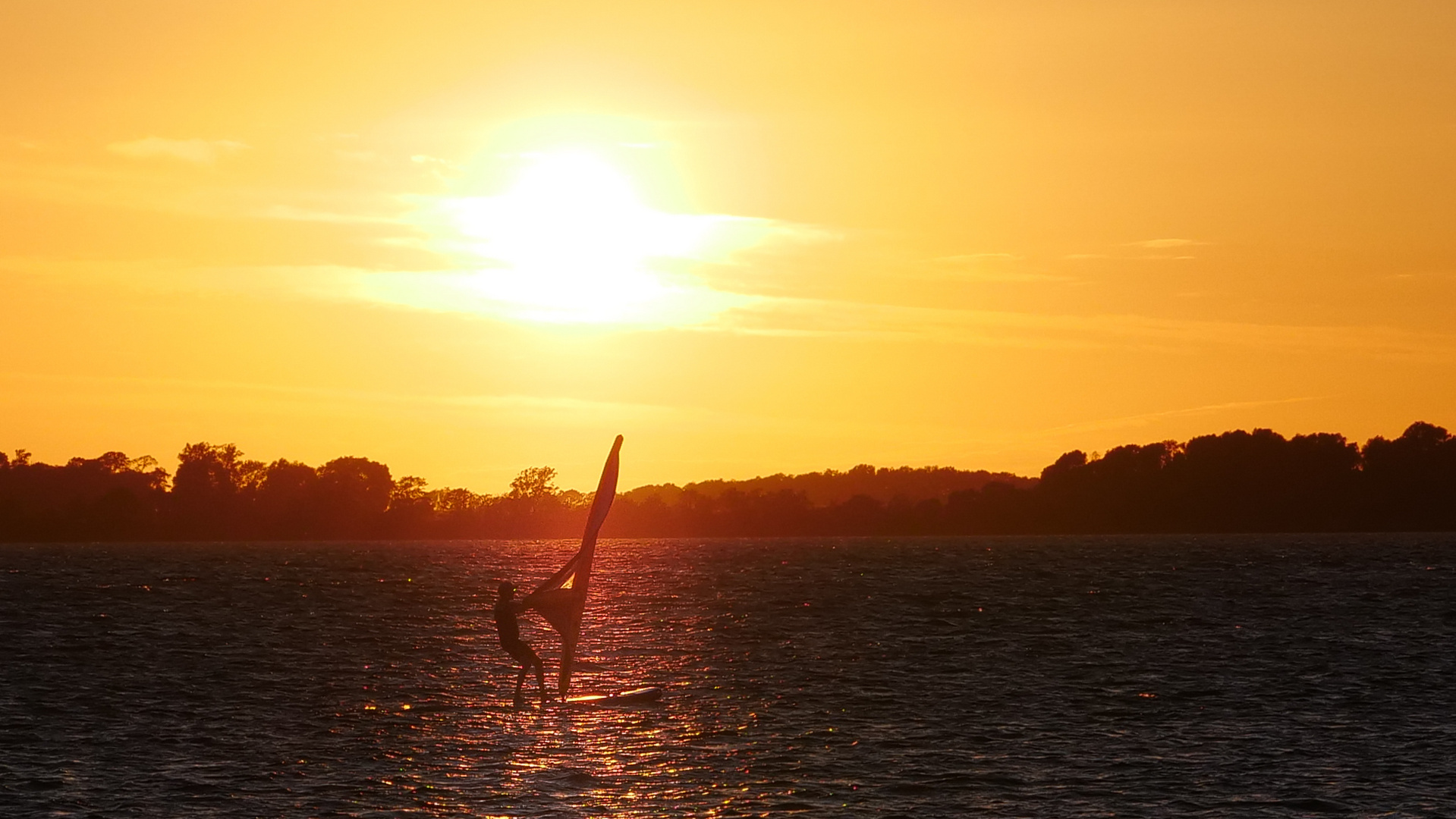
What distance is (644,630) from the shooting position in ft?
384

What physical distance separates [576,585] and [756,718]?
3651cm

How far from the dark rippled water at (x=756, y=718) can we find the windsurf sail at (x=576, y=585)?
1573 cm

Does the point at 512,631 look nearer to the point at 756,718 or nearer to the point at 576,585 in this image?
the point at 576,585

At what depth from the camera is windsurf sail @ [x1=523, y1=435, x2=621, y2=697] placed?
32500 millimetres

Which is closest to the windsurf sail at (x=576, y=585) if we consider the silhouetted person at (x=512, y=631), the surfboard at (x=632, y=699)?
the silhouetted person at (x=512, y=631)

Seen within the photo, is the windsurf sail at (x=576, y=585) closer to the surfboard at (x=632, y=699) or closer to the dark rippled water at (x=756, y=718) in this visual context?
the dark rippled water at (x=756, y=718)

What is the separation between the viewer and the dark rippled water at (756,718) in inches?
1962

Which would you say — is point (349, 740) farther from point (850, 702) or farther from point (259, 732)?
point (850, 702)

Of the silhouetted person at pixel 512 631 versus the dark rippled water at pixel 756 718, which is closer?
the silhouetted person at pixel 512 631

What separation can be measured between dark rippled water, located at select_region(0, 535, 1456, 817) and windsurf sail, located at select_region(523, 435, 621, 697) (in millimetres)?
15726

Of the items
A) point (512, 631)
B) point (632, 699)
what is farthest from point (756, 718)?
point (512, 631)

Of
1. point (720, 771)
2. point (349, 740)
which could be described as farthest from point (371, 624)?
point (720, 771)

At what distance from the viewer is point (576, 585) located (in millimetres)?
32781

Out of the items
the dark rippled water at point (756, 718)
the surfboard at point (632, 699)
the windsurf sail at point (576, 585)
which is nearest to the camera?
the windsurf sail at point (576, 585)
